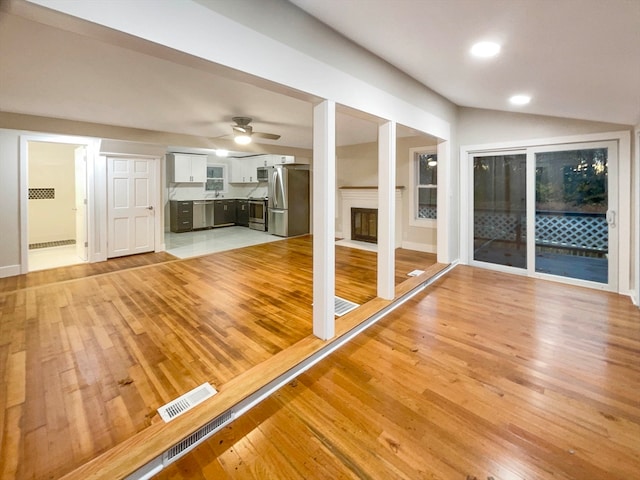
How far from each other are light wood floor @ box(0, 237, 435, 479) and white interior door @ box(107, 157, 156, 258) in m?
1.00

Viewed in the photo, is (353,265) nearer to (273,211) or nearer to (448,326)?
(448,326)

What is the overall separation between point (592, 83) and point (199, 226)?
916 cm

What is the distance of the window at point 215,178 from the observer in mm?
9758

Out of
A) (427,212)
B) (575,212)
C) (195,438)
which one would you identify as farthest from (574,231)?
(195,438)

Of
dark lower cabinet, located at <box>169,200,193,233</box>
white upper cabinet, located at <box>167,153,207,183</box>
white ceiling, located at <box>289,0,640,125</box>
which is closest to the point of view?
white ceiling, located at <box>289,0,640,125</box>

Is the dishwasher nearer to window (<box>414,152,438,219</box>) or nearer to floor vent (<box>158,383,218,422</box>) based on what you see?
window (<box>414,152,438,219</box>)

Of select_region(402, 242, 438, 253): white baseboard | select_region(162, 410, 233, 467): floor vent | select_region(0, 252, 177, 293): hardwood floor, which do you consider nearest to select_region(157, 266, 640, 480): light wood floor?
select_region(162, 410, 233, 467): floor vent

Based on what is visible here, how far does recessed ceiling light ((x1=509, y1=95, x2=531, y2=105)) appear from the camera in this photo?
326 centimetres

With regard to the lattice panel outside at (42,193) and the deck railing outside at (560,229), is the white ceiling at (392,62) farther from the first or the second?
the lattice panel outside at (42,193)

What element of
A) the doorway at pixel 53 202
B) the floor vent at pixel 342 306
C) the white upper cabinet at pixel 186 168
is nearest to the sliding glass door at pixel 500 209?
the floor vent at pixel 342 306

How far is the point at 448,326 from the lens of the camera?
2.82m

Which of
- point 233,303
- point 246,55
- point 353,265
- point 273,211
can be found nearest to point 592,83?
point 246,55

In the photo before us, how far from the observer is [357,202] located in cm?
685

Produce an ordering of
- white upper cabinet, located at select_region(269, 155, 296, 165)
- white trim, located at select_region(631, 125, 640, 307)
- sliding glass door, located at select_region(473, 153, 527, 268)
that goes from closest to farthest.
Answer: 1. white trim, located at select_region(631, 125, 640, 307)
2. sliding glass door, located at select_region(473, 153, 527, 268)
3. white upper cabinet, located at select_region(269, 155, 296, 165)
